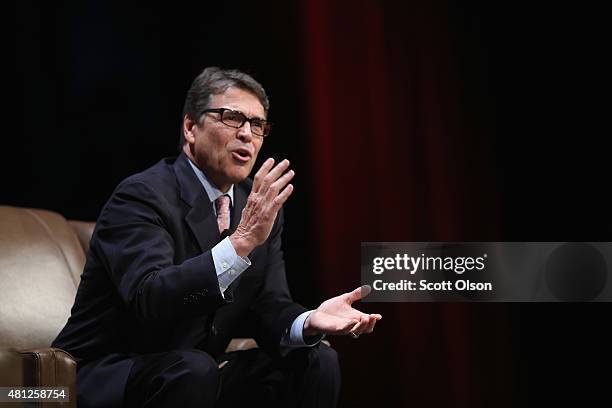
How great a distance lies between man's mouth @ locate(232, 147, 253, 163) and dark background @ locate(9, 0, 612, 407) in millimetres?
734

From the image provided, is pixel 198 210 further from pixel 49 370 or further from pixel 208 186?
pixel 49 370

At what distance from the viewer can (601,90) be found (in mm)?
2465

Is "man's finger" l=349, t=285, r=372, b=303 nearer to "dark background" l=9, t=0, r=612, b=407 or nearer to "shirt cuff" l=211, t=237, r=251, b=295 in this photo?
"shirt cuff" l=211, t=237, r=251, b=295

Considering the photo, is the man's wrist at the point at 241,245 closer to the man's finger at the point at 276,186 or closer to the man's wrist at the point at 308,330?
the man's finger at the point at 276,186

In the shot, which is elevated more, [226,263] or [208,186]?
[208,186]

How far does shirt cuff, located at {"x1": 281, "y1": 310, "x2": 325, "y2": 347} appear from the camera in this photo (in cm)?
182

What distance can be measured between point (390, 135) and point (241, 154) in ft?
2.64

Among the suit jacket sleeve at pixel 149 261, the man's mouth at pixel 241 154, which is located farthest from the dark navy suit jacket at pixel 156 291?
the man's mouth at pixel 241 154

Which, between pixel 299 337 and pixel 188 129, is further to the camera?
pixel 188 129

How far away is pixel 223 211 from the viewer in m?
1.97

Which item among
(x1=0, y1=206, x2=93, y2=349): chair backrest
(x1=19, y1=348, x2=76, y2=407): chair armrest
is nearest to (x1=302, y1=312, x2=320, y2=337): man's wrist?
(x1=19, y1=348, x2=76, y2=407): chair armrest

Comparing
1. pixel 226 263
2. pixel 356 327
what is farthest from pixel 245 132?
pixel 356 327

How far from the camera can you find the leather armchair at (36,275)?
209 cm

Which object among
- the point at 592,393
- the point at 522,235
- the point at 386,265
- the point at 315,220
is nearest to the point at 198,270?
the point at 386,265
